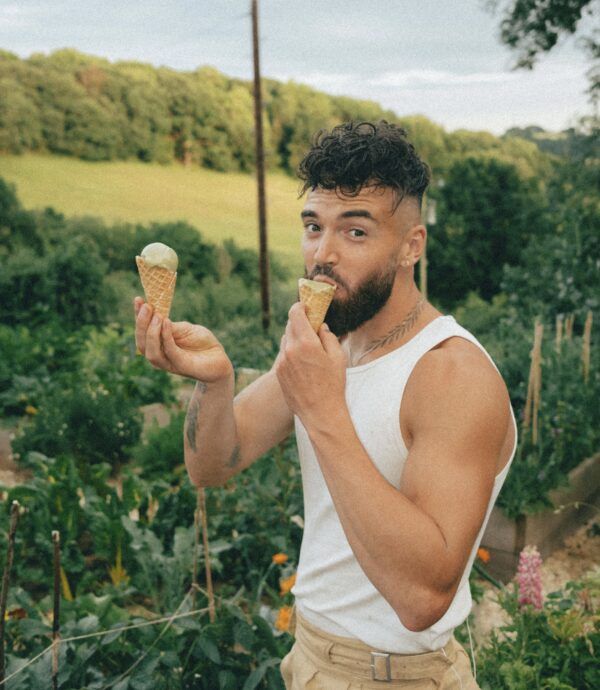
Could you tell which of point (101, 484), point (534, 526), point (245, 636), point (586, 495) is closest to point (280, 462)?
point (101, 484)

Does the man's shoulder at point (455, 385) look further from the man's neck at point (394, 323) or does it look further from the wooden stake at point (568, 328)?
the wooden stake at point (568, 328)

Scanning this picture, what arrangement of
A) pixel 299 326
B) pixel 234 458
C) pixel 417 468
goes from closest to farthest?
1. pixel 417 468
2. pixel 299 326
3. pixel 234 458

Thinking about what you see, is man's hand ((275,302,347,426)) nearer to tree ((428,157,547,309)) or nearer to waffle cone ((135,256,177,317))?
waffle cone ((135,256,177,317))

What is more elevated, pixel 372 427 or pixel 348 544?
pixel 372 427

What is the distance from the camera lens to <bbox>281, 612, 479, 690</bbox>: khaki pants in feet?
5.77

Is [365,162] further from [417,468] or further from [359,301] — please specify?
[417,468]

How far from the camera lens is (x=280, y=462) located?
4.85 metres

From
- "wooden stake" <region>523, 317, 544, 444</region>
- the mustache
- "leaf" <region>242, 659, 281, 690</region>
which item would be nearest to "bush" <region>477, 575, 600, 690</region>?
"leaf" <region>242, 659, 281, 690</region>

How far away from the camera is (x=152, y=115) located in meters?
28.1

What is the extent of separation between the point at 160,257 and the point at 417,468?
2.70ft

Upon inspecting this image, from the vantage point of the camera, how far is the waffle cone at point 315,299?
168 cm

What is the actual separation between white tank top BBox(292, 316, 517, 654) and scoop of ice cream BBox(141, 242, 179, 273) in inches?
20.1

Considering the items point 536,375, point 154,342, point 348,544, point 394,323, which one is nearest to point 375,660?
point 348,544

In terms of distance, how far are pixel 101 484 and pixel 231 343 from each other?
8.54 metres
